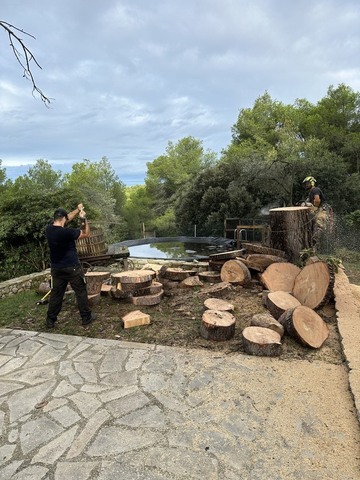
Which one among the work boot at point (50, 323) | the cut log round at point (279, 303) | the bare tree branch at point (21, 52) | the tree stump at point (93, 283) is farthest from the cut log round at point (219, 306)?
the bare tree branch at point (21, 52)

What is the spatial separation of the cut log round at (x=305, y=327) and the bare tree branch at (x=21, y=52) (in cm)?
331

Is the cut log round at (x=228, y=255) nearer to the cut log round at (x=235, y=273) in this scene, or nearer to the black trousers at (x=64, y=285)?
the cut log round at (x=235, y=273)

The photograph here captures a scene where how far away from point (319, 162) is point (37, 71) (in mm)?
12986

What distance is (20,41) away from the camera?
97.0 inches

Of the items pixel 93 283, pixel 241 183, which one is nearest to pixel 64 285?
pixel 93 283

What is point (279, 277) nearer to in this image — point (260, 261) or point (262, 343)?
point (260, 261)

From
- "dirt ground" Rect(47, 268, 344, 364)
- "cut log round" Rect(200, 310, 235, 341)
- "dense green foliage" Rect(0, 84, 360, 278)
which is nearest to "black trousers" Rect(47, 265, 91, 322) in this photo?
"dirt ground" Rect(47, 268, 344, 364)

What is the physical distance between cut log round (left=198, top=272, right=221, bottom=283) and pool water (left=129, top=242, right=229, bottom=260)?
547 cm

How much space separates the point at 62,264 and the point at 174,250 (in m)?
9.25

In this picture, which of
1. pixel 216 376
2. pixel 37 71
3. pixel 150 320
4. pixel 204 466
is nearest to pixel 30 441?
pixel 204 466

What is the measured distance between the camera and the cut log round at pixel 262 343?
9.94 ft

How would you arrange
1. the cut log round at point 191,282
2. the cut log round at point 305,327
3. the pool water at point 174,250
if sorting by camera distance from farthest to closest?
the pool water at point 174,250
the cut log round at point 191,282
the cut log round at point 305,327

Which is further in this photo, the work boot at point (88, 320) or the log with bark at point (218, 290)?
the log with bark at point (218, 290)

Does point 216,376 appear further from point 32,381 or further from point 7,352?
point 7,352
